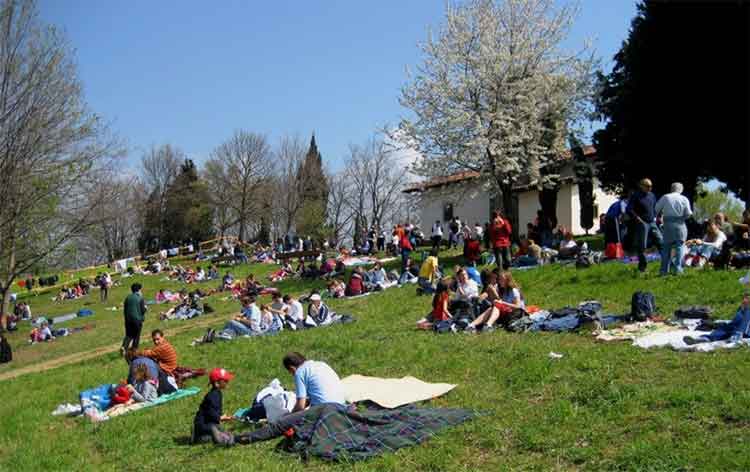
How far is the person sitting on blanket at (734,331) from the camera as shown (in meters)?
10.2

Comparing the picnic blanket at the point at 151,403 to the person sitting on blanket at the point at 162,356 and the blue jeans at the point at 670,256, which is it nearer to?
the person sitting on blanket at the point at 162,356

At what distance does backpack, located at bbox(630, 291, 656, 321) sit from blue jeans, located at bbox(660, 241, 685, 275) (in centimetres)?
288

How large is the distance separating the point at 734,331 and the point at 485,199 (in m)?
43.5

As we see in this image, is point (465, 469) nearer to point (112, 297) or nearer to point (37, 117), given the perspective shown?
point (37, 117)

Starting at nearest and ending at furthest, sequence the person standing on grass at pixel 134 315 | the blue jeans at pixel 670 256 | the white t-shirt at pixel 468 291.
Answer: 1. the blue jeans at pixel 670 256
2. the white t-shirt at pixel 468 291
3. the person standing on grass at pixel 134 315

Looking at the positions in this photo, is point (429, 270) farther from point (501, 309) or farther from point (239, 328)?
point (501, 309)

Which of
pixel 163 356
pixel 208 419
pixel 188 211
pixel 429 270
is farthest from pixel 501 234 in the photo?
pixel 188 211

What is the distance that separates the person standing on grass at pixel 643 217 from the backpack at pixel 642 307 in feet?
11.9

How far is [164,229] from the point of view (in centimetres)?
7219

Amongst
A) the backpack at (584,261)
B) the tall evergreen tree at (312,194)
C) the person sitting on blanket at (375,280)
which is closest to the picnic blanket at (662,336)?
the backpack at (584,261)

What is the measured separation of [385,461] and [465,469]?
0.89m

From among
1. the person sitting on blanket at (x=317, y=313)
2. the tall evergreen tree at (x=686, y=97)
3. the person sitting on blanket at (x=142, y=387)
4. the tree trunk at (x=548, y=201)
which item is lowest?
the person sitting on blanket at (x=142, y=387)

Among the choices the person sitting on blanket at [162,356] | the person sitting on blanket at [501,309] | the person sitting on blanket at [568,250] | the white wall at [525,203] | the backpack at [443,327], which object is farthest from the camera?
the white wall at [525,203]

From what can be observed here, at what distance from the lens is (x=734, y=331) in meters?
10.3
